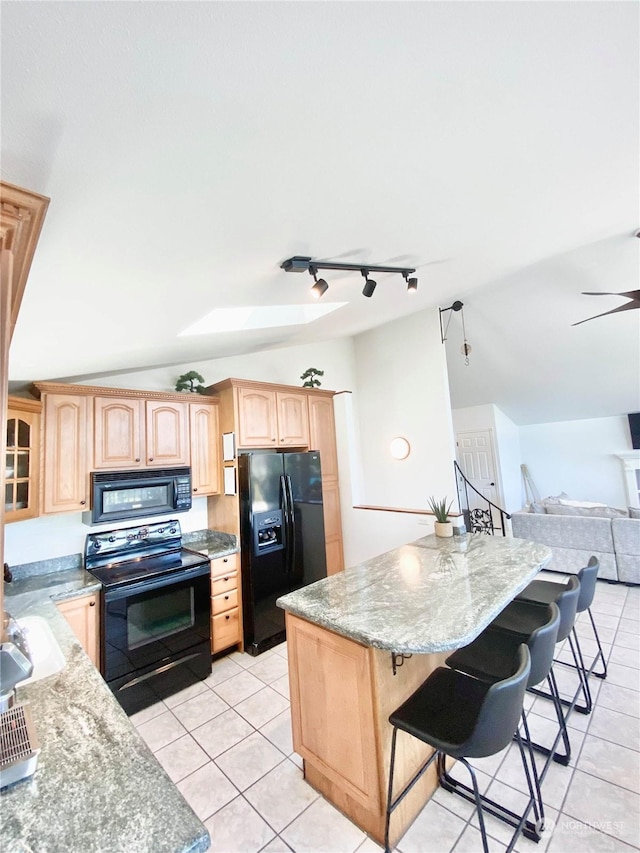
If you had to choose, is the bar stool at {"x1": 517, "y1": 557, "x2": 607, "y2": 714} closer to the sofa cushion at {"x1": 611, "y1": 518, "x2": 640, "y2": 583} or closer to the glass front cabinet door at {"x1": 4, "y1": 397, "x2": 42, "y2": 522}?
the sofa cushion at {"x1": 611, "y1": 518, "x2": 640, "y2": 583}

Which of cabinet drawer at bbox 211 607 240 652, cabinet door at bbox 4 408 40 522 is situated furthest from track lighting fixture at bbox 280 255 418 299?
cabinet drawer at bbox 211 607 240 652

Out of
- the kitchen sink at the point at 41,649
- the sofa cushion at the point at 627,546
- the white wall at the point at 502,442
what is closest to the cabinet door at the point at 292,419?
the kitchen sink at the point at 41,649

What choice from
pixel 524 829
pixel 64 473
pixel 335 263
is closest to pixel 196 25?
pixel 335 263

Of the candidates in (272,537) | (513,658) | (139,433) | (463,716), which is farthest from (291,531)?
(463,716)

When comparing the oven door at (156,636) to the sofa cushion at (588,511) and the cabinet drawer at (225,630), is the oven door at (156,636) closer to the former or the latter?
the cabinet drawer at (225,630)

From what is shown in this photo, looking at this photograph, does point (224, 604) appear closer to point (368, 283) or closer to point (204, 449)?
point (204, 449)

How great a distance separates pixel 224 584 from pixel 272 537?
1.74 ft

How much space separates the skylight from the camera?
92.4 inches

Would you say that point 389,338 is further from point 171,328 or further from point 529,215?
point 171,328

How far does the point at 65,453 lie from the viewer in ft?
8.18

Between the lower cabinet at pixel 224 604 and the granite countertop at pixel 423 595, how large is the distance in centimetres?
121

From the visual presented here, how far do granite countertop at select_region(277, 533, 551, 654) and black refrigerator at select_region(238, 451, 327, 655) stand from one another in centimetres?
112

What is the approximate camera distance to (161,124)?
77 centimetres

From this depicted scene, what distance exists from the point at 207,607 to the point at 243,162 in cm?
287
